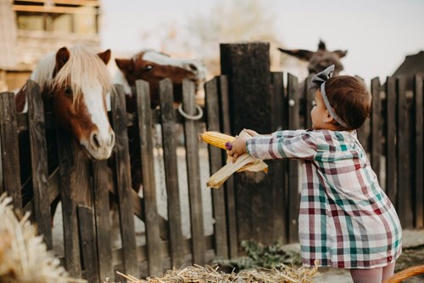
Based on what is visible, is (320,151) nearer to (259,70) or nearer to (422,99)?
(259,70)

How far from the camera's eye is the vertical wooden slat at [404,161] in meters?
4.96

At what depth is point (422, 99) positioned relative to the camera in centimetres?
499

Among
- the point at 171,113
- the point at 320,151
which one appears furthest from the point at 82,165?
the point at 320,151

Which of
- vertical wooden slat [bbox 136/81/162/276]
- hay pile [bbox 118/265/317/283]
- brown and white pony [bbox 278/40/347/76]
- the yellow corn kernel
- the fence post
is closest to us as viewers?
hay pile [bbox 118/265/317/283]

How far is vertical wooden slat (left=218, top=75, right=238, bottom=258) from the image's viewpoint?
167 inches

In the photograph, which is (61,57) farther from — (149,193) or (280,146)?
(280,146)

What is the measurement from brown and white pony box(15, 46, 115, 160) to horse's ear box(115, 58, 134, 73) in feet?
4.36

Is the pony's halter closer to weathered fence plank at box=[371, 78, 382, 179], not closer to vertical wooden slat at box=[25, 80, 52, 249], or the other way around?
vertical wooden slat at box=[25, 80, 52, 249]

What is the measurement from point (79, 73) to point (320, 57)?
382 centimetres

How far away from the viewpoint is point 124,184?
12.6ft

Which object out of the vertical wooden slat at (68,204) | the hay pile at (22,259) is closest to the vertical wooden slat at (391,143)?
the vertical wooden slat at (68,204)

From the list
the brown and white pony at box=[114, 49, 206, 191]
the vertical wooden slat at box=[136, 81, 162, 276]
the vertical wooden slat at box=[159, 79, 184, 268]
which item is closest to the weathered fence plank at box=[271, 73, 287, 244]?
the brown and white pony at box=[114, 49, 206, 191]

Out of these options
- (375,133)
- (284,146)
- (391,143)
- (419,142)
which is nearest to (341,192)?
(284,146)

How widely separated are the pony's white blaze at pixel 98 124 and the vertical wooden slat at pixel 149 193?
62 centimetres
